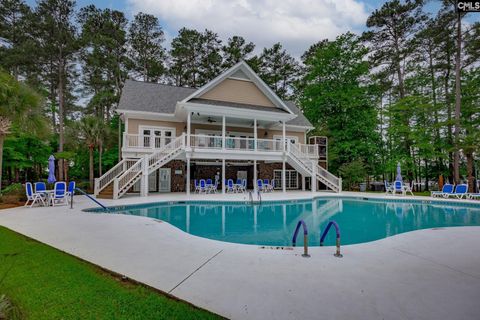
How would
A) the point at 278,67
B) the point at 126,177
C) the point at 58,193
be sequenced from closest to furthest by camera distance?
1. the point at 58,193
2. the point at 126,177
3. the point at 278,67

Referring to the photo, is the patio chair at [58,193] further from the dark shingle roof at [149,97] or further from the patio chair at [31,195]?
the dark shingle roof at [149,97]

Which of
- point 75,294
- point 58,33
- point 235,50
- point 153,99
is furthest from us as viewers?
point 235,50

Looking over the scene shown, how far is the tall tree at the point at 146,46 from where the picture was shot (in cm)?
3161

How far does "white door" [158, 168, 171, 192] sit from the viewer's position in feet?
68.1

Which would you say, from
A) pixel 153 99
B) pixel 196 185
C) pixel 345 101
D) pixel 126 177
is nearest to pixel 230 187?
pixel 196 185

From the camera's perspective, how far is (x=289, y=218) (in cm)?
1117

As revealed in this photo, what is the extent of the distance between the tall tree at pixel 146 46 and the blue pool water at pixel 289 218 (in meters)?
23.5

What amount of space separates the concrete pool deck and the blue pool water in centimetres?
175

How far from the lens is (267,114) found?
19.7 meters

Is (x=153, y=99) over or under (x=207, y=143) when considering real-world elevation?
over

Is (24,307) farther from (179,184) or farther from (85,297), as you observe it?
(179,184)

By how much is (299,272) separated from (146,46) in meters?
34.3

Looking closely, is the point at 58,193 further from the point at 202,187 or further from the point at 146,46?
the point at 146,46

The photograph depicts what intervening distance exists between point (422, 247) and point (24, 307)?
717 cm
